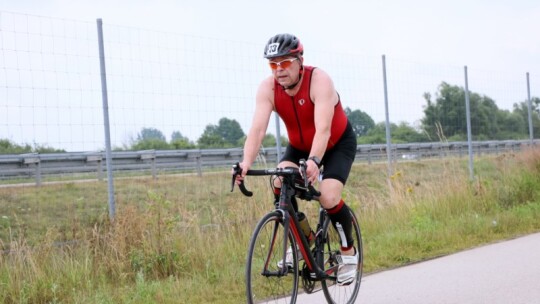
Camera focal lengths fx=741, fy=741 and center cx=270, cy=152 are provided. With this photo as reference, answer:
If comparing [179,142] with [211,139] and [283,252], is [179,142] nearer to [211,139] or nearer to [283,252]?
[211,139]

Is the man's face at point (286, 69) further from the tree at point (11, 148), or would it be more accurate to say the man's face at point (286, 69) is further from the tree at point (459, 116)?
the tree at point (459, 116)

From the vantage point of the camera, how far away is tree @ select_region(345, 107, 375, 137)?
12.1 meters

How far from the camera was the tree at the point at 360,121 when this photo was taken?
12.1 meters

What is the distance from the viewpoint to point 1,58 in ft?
24.6

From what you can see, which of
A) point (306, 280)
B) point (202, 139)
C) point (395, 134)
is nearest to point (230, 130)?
point (202, 139)

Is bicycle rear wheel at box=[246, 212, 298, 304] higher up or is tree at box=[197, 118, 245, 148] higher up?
tree at box=[197, 118, 245, 148]

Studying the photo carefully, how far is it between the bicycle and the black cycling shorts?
289mm

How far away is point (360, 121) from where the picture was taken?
1228 centimetres

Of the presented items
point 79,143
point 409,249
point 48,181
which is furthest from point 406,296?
point 48,181

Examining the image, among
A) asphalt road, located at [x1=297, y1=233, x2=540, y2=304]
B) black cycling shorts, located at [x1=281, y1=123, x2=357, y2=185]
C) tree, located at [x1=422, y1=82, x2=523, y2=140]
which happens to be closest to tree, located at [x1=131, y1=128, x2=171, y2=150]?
asphalt road, located at [x1=297, y1=233, x2=540, y2=304]

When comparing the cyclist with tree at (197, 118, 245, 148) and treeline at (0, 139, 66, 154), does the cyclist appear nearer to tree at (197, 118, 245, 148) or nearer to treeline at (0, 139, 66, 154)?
treeline at (0, 139, 66, 154)

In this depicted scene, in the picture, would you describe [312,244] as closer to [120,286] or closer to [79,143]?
[120,286]

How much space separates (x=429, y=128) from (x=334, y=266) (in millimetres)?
8934

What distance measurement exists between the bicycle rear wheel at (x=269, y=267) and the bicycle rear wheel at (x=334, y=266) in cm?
49
